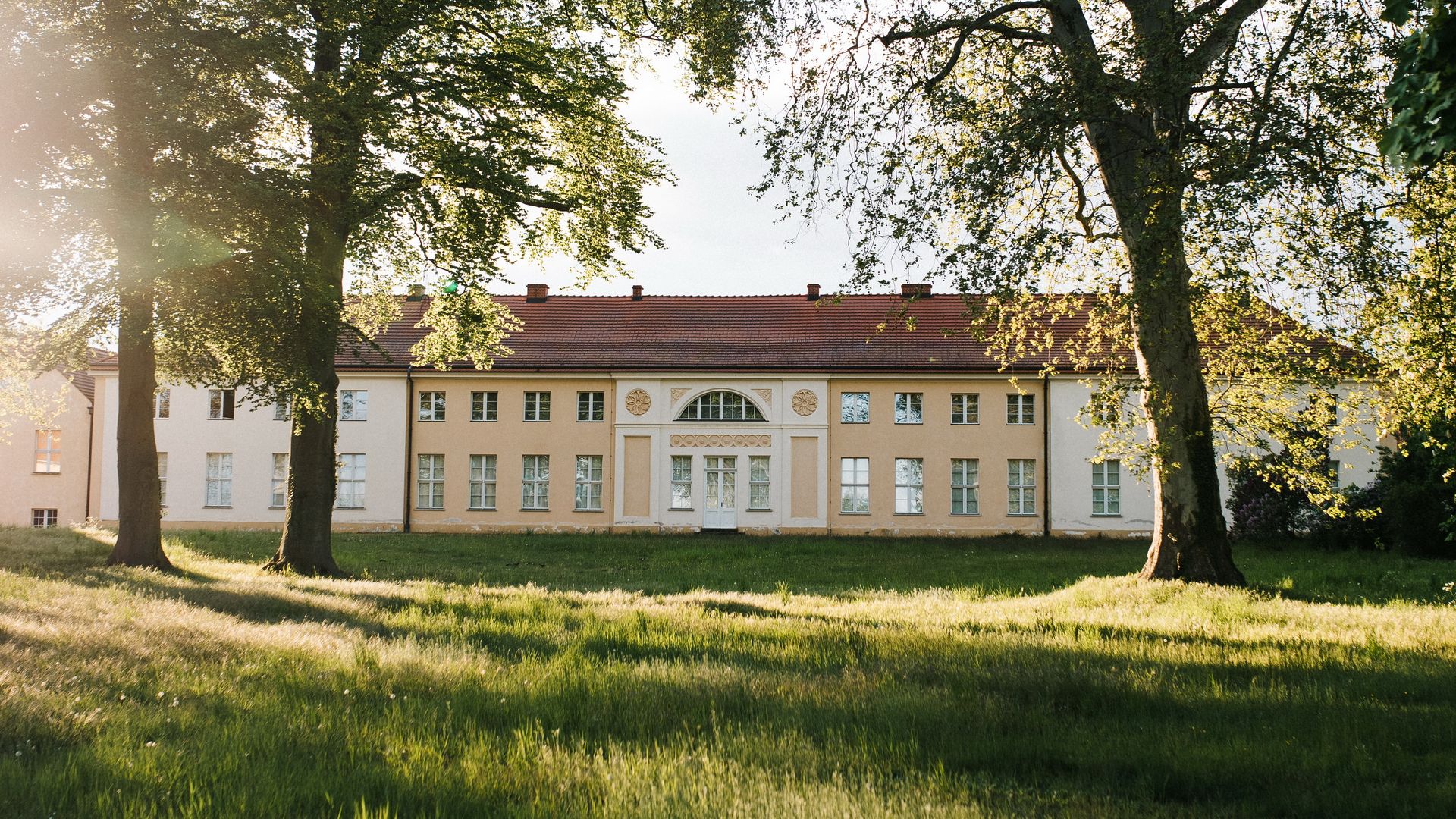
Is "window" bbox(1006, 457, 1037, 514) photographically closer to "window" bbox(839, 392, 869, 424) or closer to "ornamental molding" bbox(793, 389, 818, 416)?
"window" bbox(839, 392, 869, 424)

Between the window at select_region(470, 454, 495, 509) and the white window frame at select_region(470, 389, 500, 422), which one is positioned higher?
the white window frame at select_region(470, 389, 500, 422)

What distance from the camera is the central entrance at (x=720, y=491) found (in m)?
33.3

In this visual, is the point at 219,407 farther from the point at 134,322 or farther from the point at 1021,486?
the point at 1021,486

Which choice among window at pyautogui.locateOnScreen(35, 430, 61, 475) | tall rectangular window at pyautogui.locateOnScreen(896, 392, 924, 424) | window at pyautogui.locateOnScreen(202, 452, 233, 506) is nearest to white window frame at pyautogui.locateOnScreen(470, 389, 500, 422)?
window at pyautogui.locateOnScreen(202, 452, 233, 506)

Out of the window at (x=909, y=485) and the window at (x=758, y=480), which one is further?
the window at (x=758, y=480)

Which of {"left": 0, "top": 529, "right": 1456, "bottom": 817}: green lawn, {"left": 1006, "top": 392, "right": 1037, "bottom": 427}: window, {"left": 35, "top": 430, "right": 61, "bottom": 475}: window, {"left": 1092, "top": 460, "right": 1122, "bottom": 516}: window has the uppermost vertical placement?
{"left": 1006, "top": 392, "right": 1037, "bottom": 427}: window

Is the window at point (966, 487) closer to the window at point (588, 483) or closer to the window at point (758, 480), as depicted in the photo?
the window at point (758, 480)

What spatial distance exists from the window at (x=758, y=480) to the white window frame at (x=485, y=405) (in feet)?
29.1

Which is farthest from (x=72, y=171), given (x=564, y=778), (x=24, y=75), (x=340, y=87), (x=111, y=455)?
(x=111, y=455)

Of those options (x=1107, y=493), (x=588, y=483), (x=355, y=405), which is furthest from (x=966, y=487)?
(x=355, y=405)

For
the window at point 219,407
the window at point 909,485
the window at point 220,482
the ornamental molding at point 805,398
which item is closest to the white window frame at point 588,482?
the ornamental molding at point 805,398

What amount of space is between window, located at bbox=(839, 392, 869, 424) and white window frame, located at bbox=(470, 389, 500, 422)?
11.6 m

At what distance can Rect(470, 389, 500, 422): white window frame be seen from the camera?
113 feet

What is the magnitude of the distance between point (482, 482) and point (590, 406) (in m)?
4.48
